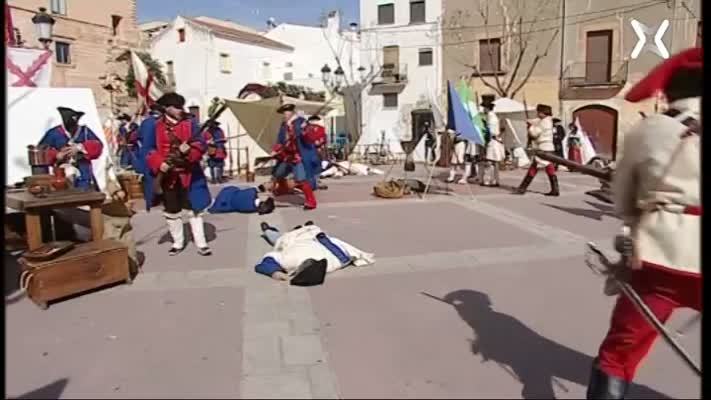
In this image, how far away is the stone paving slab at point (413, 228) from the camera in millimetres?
5949

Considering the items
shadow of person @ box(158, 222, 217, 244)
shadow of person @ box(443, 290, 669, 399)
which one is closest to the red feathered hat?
shadow of person @ box(443, 290, 669, 399)

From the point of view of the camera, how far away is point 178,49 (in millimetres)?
34500

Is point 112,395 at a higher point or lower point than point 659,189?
lower

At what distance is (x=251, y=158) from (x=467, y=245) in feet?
34.8

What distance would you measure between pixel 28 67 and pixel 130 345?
16.2 ft

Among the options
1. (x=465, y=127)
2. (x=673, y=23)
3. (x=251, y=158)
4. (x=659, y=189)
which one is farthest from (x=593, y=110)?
(x=659, y=189)

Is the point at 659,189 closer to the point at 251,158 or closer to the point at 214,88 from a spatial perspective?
the point at 251,158

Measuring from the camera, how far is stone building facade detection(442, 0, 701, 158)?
20531mm

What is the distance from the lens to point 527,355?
314cm

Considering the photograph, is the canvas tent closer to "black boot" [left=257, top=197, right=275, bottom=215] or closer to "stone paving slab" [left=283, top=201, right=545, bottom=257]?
"black boot" [left=257, top=197, right=275, bottom=215]

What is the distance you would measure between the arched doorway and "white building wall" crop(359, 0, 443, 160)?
5786 mm

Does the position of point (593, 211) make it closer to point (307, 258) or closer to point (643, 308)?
point (307, 258)

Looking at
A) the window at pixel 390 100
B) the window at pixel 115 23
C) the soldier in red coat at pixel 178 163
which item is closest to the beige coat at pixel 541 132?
the soldier in red coat at pixel 178 163

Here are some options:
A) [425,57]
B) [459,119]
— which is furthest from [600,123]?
[459,119]
